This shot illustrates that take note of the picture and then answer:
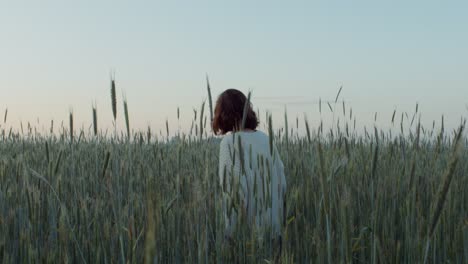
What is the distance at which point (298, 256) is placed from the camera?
2230 mm

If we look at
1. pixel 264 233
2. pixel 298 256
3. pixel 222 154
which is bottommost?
pixel 298 256

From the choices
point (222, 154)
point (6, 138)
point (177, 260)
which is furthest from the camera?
point (6, 138)

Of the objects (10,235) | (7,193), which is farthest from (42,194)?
(10,235)

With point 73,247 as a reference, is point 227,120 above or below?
above

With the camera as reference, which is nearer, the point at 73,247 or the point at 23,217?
the point at 73,247

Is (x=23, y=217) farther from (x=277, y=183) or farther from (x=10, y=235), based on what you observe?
(x=277, y=183)

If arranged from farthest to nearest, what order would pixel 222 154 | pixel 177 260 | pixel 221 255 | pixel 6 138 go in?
pixel 6 138 → pixel 222 154 → pixel 177 260 → pixel 221 255

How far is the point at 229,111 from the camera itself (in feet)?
11.0

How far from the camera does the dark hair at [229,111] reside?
3.36m

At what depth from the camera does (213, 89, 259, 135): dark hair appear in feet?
11.0

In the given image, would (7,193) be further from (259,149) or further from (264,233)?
(264,233)

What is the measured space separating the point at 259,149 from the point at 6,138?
643cm

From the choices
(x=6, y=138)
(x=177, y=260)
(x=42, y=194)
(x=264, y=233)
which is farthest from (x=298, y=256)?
(x=6, y=138)

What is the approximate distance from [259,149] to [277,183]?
249 mm
